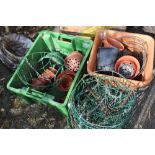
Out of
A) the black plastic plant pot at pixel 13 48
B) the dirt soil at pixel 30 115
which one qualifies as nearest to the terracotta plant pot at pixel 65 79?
the dirt soil at pixel 30 115

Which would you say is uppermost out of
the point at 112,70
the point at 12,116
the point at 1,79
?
the point at 112,70

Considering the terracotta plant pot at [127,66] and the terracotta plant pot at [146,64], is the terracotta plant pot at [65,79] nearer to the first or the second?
the terracotta plant pot at [146,64]

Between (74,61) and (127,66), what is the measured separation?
25.5 inches

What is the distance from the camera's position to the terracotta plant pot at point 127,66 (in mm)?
3703

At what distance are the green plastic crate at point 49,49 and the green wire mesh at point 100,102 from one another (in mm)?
130

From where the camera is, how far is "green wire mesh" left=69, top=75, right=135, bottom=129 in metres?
3.45

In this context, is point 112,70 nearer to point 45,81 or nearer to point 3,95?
point 45,81

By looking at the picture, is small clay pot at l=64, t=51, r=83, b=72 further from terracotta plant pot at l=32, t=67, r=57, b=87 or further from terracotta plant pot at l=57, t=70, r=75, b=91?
terracotta plant pot at l=32, t=67, r=57, b=87

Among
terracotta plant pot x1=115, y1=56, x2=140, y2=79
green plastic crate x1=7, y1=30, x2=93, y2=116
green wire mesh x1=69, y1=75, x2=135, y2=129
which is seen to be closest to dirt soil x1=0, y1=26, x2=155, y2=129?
green plastic crate x1=7, y1=30, x2=93, y2=116

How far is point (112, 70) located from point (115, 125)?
704 mm

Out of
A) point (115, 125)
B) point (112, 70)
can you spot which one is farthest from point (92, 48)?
point (115, 125)

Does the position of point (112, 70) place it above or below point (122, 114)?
above
